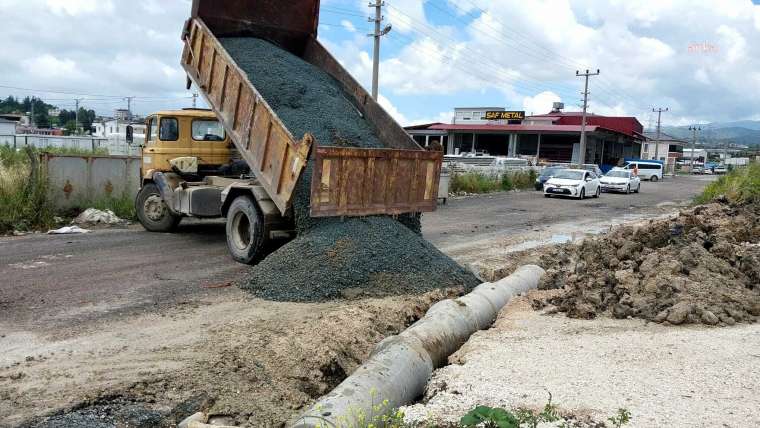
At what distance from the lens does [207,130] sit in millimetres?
11516

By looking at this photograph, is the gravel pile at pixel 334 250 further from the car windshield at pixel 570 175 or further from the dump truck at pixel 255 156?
the car windshield at pixel 570 175

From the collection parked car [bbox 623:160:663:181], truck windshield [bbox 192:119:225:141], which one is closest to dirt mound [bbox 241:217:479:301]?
truck windshield [bbox 192:119:225:141]

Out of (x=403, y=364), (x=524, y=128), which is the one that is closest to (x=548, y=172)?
(x=524, y=128)

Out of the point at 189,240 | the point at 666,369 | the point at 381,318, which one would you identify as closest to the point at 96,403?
the point at 381,318

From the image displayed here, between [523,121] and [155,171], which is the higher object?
[523,121]

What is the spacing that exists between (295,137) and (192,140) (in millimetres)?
3867

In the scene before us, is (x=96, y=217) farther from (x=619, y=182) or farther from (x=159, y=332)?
(x=619, y=182)

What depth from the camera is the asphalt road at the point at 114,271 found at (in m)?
6.72

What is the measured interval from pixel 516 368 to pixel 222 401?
2248 millimetres

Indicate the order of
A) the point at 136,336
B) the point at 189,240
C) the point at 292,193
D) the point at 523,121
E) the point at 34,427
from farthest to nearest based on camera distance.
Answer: the point at 523,121 < the point at 189,240 < the point at 292,193 < the point at 136,336 < the point at 34,427

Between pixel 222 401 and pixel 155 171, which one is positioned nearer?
pixel 222 401

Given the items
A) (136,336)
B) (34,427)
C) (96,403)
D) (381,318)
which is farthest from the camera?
(381,318)

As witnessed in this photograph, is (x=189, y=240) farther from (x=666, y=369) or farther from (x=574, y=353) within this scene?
(x=666, y=369)

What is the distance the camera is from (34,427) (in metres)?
4.12
